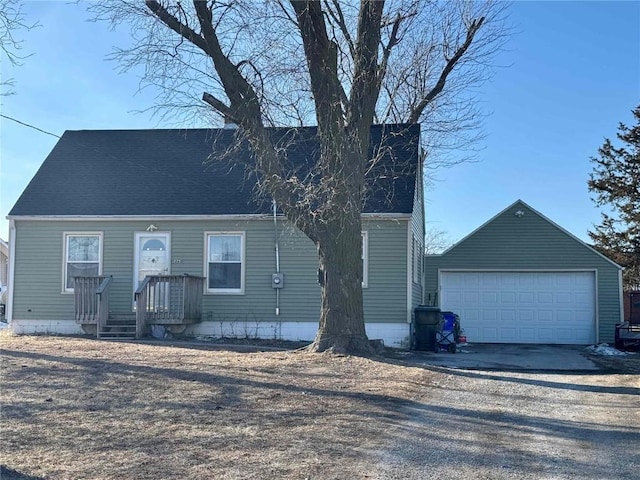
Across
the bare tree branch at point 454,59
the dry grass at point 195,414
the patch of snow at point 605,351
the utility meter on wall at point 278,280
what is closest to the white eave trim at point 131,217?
the utility meter on wall at point 278,280

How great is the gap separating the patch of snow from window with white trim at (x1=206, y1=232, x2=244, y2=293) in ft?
30.1

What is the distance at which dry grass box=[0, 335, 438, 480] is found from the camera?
17.7ft

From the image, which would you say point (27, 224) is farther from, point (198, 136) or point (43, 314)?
point (198, 136)

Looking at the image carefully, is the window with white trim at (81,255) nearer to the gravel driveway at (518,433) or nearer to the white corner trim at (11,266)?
the white corner trim at (11,266)

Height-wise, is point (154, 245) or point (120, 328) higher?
point (154, 245)

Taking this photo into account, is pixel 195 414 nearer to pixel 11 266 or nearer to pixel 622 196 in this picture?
pixel 11 266

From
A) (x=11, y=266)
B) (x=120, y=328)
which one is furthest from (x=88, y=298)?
(x=11, y=266)

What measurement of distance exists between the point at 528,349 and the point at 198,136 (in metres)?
10.9

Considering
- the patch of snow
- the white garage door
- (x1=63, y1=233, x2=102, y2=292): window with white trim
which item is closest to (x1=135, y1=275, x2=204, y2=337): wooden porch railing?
(x1=63, y1=233, x2=102, y2=292): window with white trim

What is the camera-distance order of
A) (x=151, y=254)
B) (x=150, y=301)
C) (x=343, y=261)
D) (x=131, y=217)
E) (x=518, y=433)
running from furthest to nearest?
(x=151, y=254) < (x=131, y=217) < (x=150, y=301) < (x=343, y=261) < (x=518, y=433)

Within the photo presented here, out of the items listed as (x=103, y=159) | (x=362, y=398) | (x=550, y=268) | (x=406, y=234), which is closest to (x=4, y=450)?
(x=362, y=398)

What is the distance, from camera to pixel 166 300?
15875 mm

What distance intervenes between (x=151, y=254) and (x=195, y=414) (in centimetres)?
1046

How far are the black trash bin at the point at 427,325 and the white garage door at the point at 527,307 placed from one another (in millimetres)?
4240
